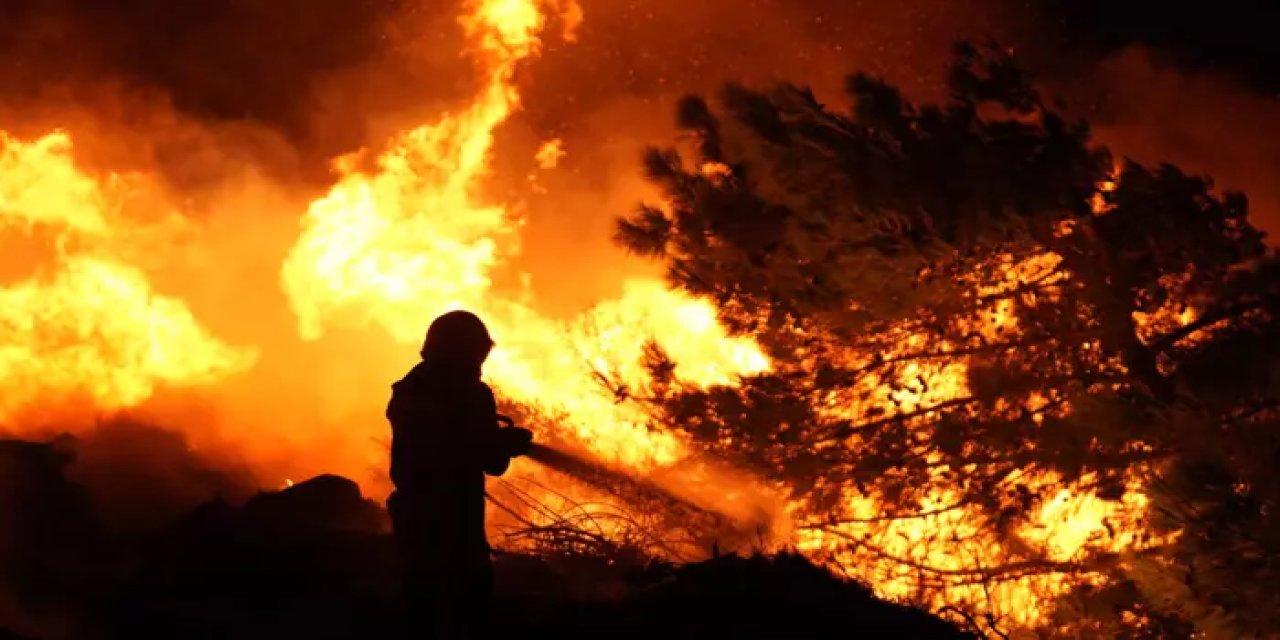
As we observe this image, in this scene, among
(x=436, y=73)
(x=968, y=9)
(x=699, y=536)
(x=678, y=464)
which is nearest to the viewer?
(x=678, y=464)

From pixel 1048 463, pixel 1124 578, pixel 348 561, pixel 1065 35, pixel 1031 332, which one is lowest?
pixel 348 561

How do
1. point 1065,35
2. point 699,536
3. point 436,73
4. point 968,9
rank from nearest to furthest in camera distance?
point 699,536, point 1065,35, point 968,9, point 436,73

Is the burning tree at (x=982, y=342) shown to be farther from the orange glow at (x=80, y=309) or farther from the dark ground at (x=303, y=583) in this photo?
the orange glow at (x=80, y=309)

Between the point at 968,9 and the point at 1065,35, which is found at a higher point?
the point at 968,9

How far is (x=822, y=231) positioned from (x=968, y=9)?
6.85 meters

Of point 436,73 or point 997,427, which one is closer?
point 997,427

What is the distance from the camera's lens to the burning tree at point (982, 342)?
5684 mm

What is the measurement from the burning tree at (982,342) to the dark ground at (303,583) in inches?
38.3

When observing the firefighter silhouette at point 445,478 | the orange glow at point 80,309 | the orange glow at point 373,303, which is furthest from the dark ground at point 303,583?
the orange glow at point 80,309

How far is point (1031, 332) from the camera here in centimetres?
682

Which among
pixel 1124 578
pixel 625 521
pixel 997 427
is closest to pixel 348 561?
pixel 625 521

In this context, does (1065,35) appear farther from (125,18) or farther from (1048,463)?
(125,18)

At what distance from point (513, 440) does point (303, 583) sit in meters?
2.90

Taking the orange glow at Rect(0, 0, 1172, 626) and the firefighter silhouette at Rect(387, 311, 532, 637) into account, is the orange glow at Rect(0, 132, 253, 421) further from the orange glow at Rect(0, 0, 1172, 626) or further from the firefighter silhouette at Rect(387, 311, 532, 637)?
the firefighter silhouette at Rect(387, 311, 532, 637)
